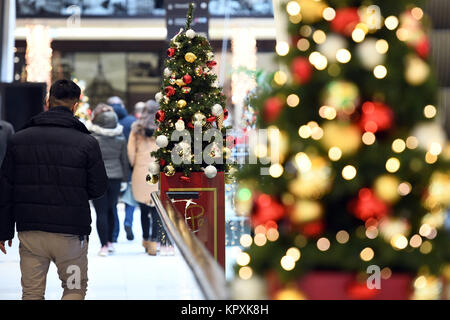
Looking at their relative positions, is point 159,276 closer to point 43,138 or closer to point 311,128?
point 43,138

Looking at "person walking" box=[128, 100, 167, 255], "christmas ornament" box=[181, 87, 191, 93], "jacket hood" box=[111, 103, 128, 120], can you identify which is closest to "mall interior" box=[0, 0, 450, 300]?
"christmas ornament" box=[181, 87, 191, 93]

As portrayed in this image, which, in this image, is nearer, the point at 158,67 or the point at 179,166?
the point at 179,166

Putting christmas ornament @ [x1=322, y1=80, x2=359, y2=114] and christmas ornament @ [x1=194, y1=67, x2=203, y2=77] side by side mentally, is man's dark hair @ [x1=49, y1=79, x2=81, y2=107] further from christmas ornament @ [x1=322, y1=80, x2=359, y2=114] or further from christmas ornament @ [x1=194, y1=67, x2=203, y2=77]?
christmas ornament @ [x1=194, y1=67, x2=203, y2=77]

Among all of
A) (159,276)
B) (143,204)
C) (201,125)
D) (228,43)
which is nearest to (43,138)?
(159,276)

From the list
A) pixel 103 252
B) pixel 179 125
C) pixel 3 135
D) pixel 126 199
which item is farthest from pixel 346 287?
pixel 126 199

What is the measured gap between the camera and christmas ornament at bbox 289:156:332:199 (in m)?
2.74

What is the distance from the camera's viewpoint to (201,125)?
26.3 feet

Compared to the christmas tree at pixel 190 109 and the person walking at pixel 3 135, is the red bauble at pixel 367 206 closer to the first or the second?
the christmas tree at pixel 190 109

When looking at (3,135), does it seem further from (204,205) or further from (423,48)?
(423,48)

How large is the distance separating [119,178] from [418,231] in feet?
26.2

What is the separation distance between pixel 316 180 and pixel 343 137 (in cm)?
15

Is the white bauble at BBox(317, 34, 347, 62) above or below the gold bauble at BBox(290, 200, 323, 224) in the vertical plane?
above

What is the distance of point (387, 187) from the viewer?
8.89ft

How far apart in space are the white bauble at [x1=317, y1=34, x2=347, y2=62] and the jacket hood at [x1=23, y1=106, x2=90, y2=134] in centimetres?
250
